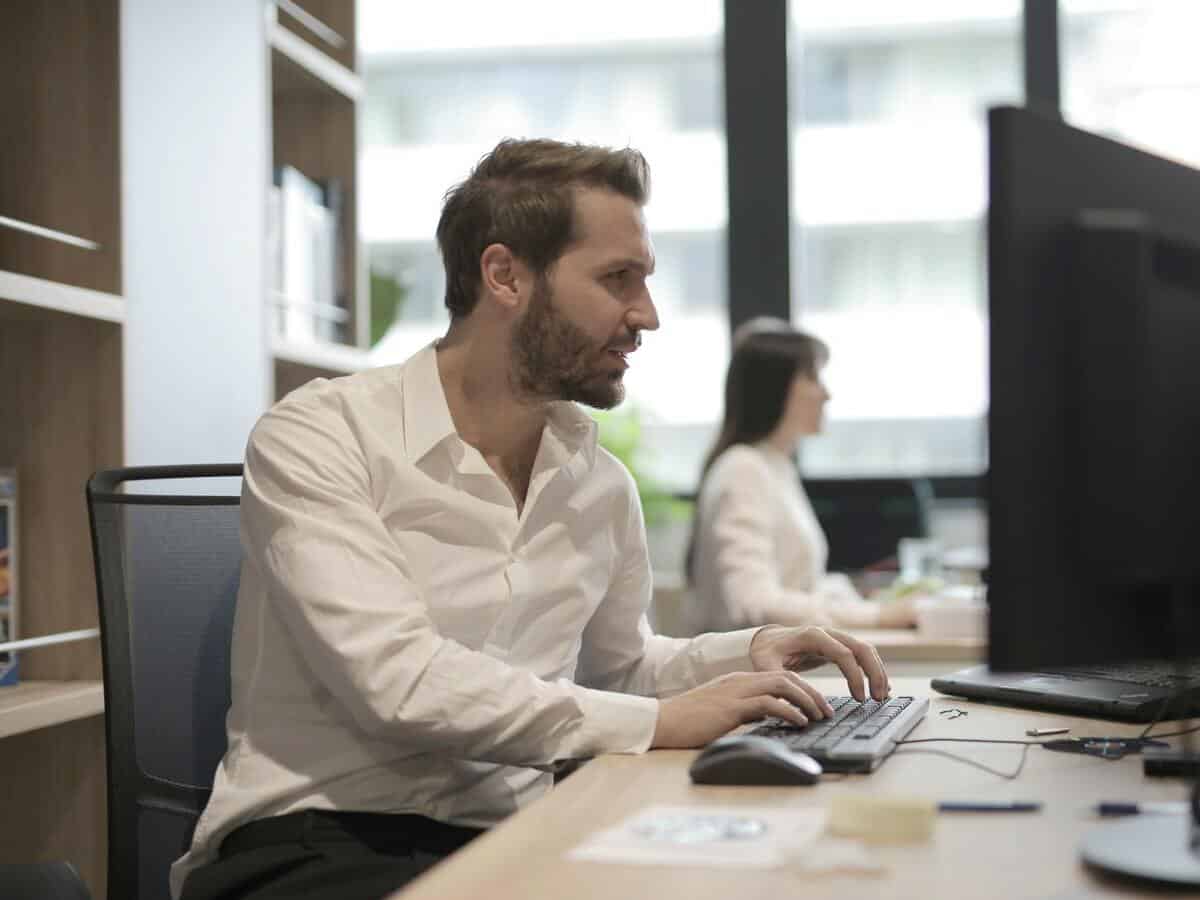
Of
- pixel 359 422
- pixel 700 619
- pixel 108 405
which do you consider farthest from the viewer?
pixel 700 619

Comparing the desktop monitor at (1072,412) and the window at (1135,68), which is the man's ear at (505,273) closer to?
the desktop monitor at (1072,412)

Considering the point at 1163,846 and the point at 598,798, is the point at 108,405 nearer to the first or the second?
the point at 598,798

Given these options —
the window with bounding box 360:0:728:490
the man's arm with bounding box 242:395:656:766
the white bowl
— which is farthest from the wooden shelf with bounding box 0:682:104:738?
the window with bounding box 360:0:728:490

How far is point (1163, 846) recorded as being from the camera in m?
0.94

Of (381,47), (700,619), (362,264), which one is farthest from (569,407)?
(381,47)

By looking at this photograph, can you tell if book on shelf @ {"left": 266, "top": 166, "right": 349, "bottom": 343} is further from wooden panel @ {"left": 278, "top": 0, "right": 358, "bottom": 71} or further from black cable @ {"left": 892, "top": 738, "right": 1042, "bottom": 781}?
black cable @ {"left": 892, "top": 738, "right": 1042, "bottom": 781}

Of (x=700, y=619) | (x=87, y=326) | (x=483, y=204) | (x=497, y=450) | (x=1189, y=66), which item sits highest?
(x=1189, y=66)

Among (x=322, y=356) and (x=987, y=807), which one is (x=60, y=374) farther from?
(x=987, y=807)

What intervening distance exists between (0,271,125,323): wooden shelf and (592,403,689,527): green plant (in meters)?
2.57

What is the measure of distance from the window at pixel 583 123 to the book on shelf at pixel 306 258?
1.88 metres

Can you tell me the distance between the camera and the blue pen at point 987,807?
1087 millimetres

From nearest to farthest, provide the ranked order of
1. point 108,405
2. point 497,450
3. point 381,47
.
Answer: point 497,450
point 108,405
point 381,47

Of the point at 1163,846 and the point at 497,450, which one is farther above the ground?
the point at 497,450

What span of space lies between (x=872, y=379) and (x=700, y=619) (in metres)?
1.37
